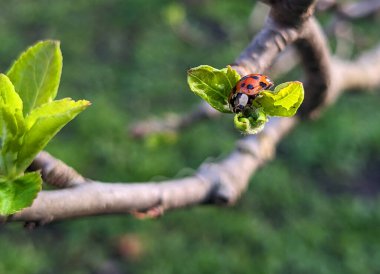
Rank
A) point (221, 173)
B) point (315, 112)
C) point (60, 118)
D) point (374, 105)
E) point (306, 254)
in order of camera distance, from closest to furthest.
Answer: point (60, 118) → point (221, 173) → point (315, 112) → point (306, 254) → point (374, 105)

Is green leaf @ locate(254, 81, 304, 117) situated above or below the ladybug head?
above

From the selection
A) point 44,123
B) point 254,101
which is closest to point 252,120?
point 254,101

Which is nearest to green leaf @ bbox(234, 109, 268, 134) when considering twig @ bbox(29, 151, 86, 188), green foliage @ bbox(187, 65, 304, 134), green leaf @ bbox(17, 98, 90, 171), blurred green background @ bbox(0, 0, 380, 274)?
green foliage @ bbox(187, 65, 304, 134)

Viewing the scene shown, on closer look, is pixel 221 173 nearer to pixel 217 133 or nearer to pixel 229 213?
pixel 229 213

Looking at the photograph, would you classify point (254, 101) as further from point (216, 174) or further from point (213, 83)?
point (216, 174)

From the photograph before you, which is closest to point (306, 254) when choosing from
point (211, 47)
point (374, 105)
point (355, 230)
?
point (355, 230)

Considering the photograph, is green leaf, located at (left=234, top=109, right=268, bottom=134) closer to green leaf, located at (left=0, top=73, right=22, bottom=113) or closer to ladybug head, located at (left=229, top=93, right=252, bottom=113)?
ladybug head, located at (left=229, top=93, right=252, bottom=113)

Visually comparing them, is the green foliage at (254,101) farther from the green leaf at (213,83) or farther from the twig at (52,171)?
the twig at (52,171)
